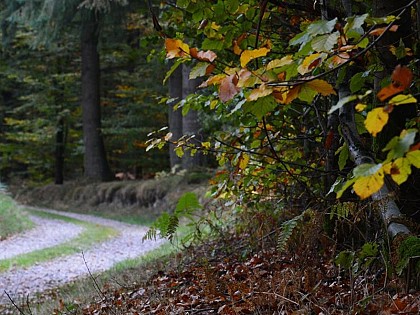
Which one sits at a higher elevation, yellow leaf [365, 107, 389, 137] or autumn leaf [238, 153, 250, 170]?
yellow leaf [365, 107, 389, 137]

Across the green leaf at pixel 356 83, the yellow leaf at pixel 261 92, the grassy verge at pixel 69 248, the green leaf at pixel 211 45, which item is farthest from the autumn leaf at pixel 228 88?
the grassy verge at pixel 69 248

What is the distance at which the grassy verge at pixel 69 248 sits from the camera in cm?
943

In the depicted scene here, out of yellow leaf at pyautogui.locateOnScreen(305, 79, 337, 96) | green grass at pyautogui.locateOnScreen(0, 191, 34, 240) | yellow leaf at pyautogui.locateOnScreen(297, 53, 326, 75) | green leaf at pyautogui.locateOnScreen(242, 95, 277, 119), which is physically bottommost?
green grass at pyautogui.locateOnScreen(0, 191, 34, 240)

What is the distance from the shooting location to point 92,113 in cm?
2266

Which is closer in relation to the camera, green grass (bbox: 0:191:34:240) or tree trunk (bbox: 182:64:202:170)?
green grass (bbox: 0:191:34:240)

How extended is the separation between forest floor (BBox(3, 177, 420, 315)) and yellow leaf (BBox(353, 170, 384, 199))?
1.13 m

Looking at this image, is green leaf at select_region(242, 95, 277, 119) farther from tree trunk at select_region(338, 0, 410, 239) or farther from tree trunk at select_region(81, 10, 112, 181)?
tree trunk at select_region(81, 10, 112, 181)

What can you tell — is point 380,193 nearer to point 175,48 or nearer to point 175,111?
point 175,48

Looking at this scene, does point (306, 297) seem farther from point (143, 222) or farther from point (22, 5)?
point (22, 5)

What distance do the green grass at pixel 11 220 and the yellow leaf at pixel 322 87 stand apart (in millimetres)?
11794

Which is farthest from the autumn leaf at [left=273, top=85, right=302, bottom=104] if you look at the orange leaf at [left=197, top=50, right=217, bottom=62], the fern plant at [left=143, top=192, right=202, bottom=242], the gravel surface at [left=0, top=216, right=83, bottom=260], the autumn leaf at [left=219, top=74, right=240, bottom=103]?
the gravel surface at [left=0, top=216, right=83, bottom=260]

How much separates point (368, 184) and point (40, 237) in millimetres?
12527

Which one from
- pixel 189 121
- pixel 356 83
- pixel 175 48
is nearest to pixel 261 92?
pixel 175 48

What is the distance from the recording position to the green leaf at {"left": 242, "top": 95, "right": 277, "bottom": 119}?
7.28 feet
